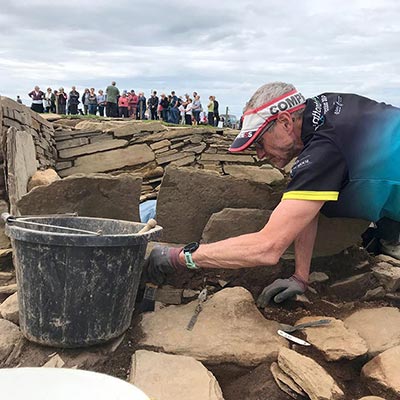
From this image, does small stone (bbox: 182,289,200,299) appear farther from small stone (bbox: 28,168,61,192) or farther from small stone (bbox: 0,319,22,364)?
small stone (bbox: 28,168,61,192)

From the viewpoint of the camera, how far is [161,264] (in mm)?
2938

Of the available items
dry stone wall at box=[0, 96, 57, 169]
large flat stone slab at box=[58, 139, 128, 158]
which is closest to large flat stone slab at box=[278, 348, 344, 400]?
dry stone wall at box=[0, 96, 57, 169]

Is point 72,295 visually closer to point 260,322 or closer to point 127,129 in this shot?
point 260,322

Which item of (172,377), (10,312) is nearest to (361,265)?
(172,377)

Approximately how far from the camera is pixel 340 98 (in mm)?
2990

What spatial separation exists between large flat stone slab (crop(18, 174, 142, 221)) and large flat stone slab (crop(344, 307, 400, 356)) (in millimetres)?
1671

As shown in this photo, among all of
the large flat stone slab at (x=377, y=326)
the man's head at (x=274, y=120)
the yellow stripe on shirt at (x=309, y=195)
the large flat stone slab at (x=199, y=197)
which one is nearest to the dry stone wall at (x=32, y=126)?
the large flat stone slab at (x=199, y=197)

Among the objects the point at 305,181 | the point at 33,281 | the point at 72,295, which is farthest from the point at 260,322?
the point at 33,281

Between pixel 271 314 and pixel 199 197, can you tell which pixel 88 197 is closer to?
pixel 199 197

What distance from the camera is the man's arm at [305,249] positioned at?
3.19 m

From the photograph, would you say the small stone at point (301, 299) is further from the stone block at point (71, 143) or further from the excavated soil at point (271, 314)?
the stone block at point (71, 143)

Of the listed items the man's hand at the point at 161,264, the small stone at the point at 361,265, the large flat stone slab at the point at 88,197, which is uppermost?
the large flat stone slab at the point at 88,197

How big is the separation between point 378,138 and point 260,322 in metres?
1.26

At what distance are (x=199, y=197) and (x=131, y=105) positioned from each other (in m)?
16.9
